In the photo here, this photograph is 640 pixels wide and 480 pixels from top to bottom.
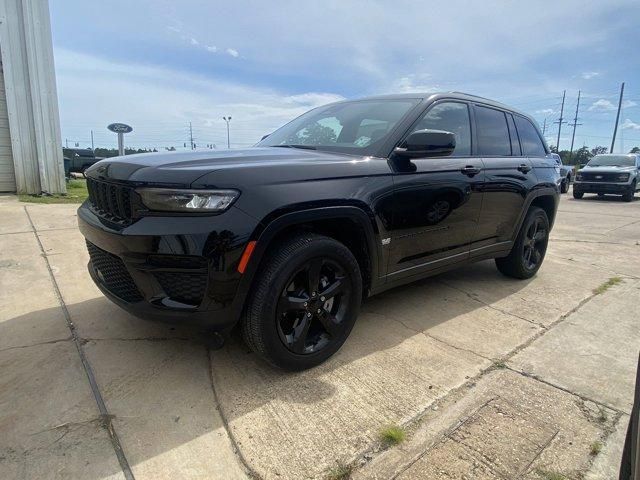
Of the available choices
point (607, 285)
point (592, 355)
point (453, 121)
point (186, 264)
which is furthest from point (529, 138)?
point (186, 264)

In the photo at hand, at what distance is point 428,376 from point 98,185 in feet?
7.49

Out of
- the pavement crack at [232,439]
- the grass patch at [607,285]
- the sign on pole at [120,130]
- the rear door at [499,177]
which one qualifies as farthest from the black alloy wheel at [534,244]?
the sign on pole at [120,130]

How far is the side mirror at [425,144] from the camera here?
272 centimetres

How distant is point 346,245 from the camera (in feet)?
8.99

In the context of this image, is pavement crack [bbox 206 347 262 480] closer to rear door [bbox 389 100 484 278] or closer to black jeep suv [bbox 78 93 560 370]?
black jeep suv [bbox 78 93 560 370]

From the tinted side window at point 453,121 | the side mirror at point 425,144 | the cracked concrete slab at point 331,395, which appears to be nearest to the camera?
the cracked concrete slab at point 331,395

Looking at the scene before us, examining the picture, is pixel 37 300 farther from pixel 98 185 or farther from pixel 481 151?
pixel 481 151

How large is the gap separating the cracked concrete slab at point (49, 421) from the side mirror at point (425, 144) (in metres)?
2.32

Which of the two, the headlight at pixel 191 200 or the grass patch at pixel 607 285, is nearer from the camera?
the headlight at pixel 191 200

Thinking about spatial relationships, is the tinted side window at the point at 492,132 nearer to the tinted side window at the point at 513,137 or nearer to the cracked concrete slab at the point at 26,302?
the tinted side window at the point at 513,137

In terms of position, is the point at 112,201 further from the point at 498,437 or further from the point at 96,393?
the point at 498,437

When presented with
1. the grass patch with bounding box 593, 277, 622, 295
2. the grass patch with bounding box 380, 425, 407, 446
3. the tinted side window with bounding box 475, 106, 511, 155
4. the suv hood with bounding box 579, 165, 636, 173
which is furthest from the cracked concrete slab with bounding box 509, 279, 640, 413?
the suv hood with bounding box 579, 165, 636, 173

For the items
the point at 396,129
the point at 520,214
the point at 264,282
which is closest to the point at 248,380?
the point at 264,282

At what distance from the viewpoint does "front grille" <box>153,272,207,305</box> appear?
207cm
